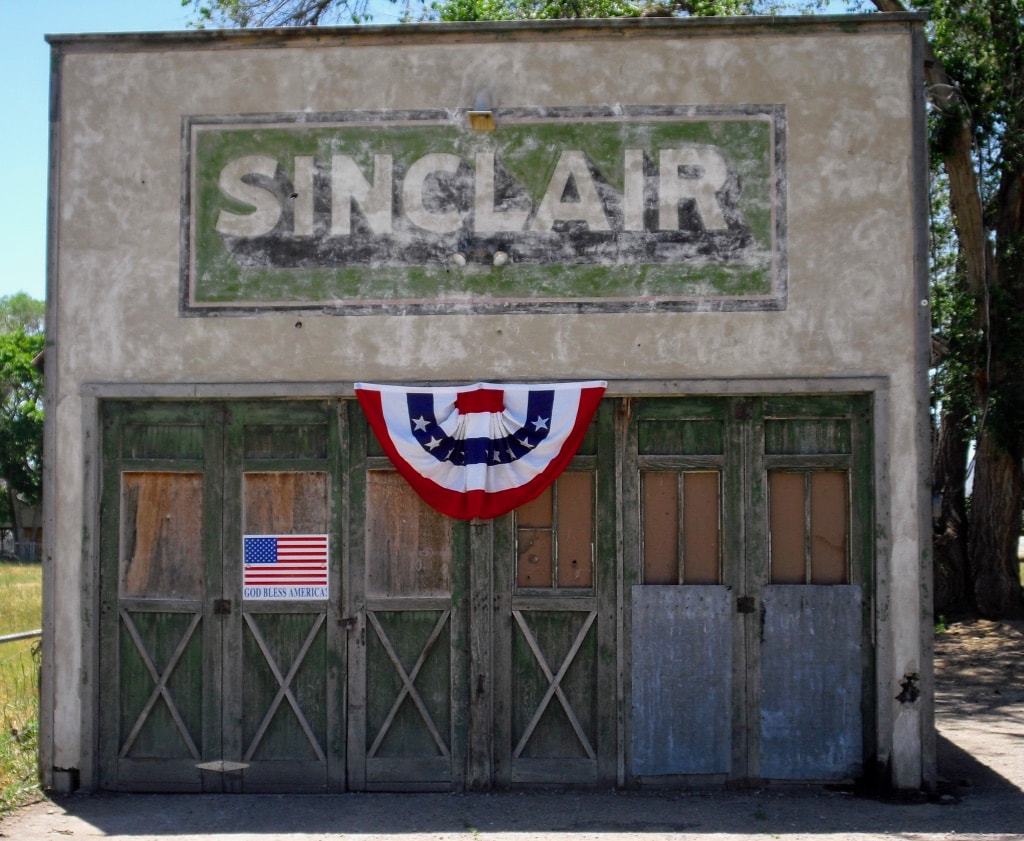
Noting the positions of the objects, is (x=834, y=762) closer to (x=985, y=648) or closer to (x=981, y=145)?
(x=985, y=648)

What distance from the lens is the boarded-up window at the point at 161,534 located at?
888 centimetres

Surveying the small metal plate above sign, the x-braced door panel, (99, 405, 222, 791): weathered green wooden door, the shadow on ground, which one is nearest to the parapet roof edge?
(99, 405, 222, 791): weathered green wooden door

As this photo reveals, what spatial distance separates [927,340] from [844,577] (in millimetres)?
1789

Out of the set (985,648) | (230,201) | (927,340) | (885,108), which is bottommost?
(985,648)

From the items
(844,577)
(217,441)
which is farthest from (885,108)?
(217,441)

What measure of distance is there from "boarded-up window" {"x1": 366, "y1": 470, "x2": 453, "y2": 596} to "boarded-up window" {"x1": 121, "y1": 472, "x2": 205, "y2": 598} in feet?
4.22

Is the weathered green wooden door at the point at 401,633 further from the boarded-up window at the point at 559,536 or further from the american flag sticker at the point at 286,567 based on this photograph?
the boarded-up window at the point at 559,536

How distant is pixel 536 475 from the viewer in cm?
857

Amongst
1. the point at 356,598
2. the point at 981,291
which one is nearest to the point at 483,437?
the point at 356,598

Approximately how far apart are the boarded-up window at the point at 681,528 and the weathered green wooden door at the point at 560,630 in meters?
0.29

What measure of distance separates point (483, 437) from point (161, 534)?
2525mm

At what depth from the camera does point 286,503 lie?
8.87 metres

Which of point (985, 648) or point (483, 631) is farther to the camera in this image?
point (985, 648)

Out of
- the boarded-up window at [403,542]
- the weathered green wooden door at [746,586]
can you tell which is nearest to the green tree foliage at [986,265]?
the weathered green wooden door at [746,586]
